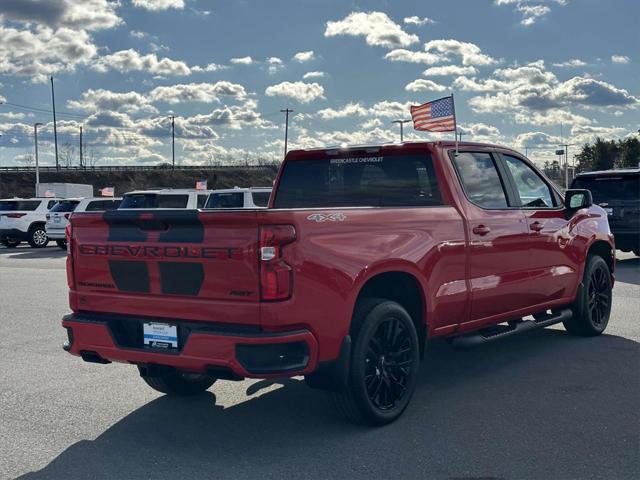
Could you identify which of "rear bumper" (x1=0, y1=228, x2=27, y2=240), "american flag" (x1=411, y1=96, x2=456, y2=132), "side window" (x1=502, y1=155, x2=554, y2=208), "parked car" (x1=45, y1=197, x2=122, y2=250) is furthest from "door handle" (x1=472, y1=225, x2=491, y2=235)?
"rear bumper" (x1=0, y1=228, x2=27, y2=240)

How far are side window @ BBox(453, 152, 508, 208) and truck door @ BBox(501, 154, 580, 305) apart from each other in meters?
0.23

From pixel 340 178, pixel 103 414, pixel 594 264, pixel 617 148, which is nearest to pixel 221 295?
pixel 103 414

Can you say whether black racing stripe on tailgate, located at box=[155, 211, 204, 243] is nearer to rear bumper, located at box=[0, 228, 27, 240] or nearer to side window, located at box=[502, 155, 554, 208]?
side window, located at box=[502, 155, 554, 208]

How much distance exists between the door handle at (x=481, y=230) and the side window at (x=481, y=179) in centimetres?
21

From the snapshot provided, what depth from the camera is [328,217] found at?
15.1 feet

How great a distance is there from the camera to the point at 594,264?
788 centimetres

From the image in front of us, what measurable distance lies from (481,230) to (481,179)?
1.84ft

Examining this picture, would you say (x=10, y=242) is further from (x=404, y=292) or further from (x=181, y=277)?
(x=181, y=277)

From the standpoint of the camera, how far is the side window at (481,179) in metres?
6.13

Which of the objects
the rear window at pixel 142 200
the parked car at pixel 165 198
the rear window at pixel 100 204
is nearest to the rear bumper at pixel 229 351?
the parked car at pixel 165 198

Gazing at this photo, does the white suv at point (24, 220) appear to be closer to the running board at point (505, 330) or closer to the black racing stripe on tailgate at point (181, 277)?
the running board at point (505, 330)

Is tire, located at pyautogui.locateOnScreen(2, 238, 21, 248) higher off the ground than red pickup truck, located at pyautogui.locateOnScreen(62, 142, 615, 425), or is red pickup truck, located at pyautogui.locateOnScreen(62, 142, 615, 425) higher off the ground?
red pickup truck, located at pyautogui.locateOnScreen(62, 142, 615, 425)

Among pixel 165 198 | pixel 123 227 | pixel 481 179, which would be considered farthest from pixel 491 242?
pixel 165 198

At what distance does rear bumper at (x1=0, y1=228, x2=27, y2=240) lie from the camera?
25894mm
